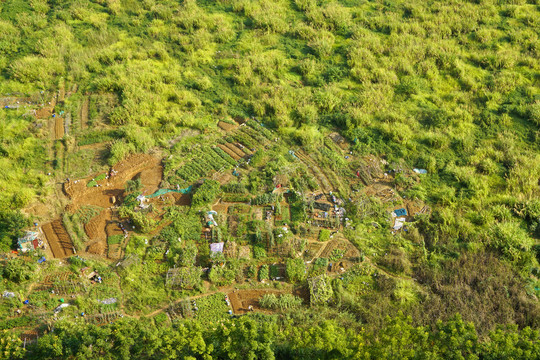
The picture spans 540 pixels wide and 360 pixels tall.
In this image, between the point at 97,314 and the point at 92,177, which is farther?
the point at 92,177

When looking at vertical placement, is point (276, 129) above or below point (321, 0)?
below

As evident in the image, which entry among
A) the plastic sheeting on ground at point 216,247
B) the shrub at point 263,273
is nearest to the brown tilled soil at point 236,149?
the plastic sheeting on ground at point 216,247

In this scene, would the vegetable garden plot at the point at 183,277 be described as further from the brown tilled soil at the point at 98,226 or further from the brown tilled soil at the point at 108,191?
the brown tilled soil at the point at 98,226

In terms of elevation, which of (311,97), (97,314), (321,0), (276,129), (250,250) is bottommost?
(97,314)

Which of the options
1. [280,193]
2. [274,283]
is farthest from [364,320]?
[280,193]

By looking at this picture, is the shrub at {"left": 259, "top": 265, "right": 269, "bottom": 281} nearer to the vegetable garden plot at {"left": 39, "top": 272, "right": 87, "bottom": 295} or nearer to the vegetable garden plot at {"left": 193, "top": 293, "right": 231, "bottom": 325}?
the vegetable garden plot at {"left": 193, "top": 293, "right": 231, "bottom": 325}

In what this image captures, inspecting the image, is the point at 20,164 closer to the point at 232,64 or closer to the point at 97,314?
the point at 97,314

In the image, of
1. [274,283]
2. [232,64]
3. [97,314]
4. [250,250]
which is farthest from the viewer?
[232,64]
